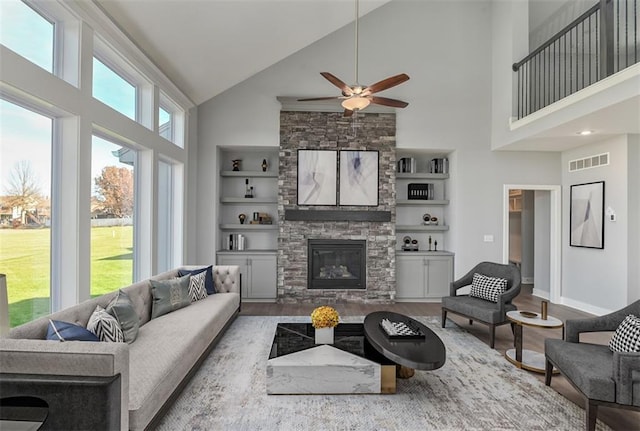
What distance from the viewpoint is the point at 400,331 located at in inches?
116

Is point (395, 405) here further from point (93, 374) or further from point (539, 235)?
point (539, 235)

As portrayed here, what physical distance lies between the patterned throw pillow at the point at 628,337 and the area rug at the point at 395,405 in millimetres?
558

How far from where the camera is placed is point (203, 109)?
582 centimetres

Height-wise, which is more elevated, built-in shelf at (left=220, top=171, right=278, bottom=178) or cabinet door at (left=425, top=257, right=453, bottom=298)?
built-in shelf at (left=220, top=171, right=278, bottom=178)

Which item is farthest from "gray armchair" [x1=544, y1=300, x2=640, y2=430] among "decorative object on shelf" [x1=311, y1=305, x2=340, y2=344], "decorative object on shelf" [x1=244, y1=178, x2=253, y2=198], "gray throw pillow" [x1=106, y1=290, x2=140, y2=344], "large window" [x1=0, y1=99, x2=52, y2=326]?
"decorative object on shelf" [x1=244, y1=178, x2=253, y2=198]

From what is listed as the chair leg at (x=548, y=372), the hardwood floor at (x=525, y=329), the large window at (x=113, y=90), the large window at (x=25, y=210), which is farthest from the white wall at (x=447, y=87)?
the large window at (x=25, y=210)

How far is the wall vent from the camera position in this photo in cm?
507

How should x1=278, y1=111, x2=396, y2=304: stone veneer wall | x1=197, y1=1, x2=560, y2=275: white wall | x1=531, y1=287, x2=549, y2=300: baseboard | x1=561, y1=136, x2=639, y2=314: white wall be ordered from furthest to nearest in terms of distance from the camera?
x1=531, y1=287, x2=549, y2=300: baseboard
x1=197, y1=1, x2=560, y2=275: white wall
x1=278, y1=111, x2=396, y2=304: stone veneer wall
x1=561, y1=136, x2=639, y2=314: white wall

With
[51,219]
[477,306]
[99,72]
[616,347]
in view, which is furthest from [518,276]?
[99,72]

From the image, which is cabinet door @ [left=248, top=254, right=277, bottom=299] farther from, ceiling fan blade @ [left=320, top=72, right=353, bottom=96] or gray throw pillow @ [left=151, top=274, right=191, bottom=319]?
ceiling fan blade @ [left=320, top=72, right=353, bottom=96]

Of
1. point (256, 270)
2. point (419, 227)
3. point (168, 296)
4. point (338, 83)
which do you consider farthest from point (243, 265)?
point (338, 83)

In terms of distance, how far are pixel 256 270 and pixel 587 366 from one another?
15.0 feet

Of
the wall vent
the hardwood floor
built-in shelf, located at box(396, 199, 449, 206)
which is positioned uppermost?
the wall vent

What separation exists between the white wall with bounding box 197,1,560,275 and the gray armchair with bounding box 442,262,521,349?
1440 millimetres
